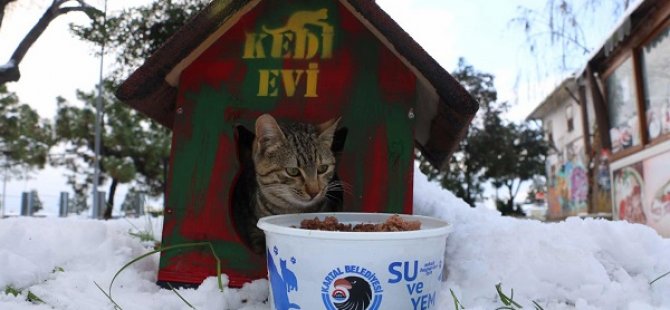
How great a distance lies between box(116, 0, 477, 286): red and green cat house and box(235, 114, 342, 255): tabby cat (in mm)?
72

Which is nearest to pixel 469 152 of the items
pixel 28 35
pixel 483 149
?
pixel 483 149

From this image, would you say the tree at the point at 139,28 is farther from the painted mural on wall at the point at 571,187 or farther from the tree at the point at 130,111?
the painted mural on wall at the point at 571,187

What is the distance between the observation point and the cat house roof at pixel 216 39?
1.73m

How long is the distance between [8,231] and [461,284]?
6.13ft

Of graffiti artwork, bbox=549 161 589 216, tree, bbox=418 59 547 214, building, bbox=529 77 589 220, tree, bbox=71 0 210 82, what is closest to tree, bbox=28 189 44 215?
tree, bbox=71 0 210 82

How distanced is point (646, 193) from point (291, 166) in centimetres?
553

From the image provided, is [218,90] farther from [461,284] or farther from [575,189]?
[575,189]

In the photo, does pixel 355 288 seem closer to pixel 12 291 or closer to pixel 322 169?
pixel 322 169

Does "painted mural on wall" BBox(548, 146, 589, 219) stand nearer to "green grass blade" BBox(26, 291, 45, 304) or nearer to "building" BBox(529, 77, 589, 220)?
"building" BBox(529, 77, 589, 220)

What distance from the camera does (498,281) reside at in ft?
5.15

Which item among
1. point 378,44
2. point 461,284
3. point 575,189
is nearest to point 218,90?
point 378,44

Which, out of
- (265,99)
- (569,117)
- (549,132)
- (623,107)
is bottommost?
(265,99)

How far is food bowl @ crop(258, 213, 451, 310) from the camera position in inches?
44.9

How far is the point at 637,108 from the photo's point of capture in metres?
5.56
